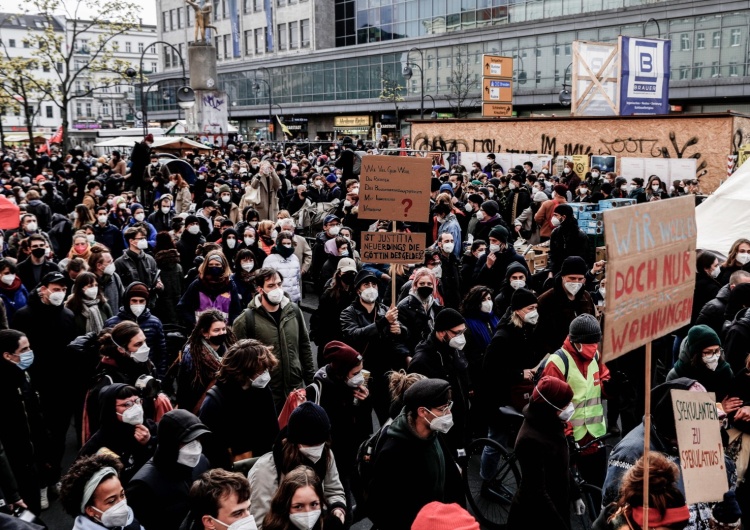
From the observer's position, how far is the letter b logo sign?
24.2 metres

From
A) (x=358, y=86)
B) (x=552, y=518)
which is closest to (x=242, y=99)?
(x=358, y=86)

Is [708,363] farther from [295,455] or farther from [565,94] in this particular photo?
[565,94]

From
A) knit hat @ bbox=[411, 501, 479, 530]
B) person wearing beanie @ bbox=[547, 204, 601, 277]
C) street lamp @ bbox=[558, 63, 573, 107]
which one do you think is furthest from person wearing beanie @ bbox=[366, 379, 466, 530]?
street lamp @ bbox=[558, 63, 573, 107]

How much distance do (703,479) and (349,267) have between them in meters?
4.44

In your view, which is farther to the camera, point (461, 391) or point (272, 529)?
point (461, 391)

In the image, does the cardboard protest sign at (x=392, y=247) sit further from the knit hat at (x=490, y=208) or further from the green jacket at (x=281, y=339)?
the knit hat at (x=490, y=208)

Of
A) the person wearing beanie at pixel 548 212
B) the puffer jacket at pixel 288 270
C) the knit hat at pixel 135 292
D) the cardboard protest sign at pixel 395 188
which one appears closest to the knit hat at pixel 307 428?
the knit hat at pixel 135 292

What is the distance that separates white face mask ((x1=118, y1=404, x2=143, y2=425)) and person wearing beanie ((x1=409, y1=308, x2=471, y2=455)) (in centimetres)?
208

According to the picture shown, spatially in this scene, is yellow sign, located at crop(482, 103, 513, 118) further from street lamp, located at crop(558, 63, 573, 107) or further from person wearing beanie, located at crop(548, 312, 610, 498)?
person wearing beanie, located at crop(548, 312, 610, 498)

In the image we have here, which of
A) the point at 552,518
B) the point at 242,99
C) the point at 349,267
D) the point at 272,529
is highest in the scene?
the point at 242,99

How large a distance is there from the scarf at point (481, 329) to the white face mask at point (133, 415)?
323cm

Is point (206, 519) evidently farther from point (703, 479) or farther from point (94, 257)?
point (94, 257)

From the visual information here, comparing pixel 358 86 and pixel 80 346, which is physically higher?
pixel 358 86

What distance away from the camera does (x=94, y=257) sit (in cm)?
809
